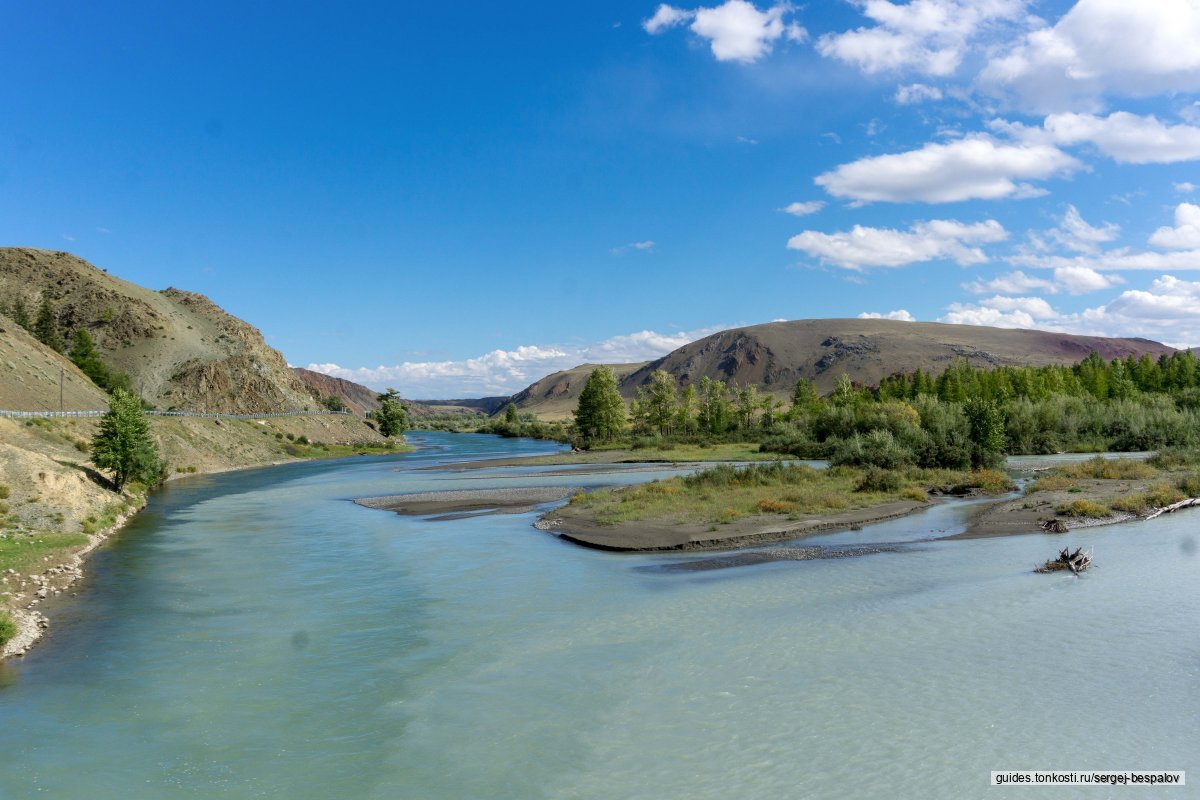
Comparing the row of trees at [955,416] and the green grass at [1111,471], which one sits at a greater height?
the row of trees at [955,416]

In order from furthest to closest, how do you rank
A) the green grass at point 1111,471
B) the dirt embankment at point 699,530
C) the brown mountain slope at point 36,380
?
the brown mountain slope at point 36,380, the green grass at point 1111,471, the dirt embankment at point 699,530

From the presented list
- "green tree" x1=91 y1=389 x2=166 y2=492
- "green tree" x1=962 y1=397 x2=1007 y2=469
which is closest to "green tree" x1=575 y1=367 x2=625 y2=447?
"green tree" x1=962 y1=397 x2=1007 y2=469

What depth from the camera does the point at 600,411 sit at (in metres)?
120

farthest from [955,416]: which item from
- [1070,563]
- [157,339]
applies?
[157,339]

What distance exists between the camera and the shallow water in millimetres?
12133

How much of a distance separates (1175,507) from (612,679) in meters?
33.7

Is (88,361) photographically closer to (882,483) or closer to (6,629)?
(6,629)

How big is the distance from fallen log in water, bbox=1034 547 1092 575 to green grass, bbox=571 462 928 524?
41.8 feet

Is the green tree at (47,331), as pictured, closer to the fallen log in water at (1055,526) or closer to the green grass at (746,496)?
the green grass at (746,496)

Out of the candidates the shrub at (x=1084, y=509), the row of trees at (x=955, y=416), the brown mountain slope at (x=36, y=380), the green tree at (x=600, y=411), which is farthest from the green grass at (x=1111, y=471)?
the brown mountain slope at (x=36, y=380)

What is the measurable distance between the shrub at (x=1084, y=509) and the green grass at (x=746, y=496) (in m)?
7.98

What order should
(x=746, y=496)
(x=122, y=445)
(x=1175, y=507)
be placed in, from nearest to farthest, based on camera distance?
(x=1175, y=507) → (x=746, y=496) → (x=122, y=445)

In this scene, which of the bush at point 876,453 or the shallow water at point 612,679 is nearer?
the shallow water at point 612,679

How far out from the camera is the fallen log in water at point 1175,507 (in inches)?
1343
